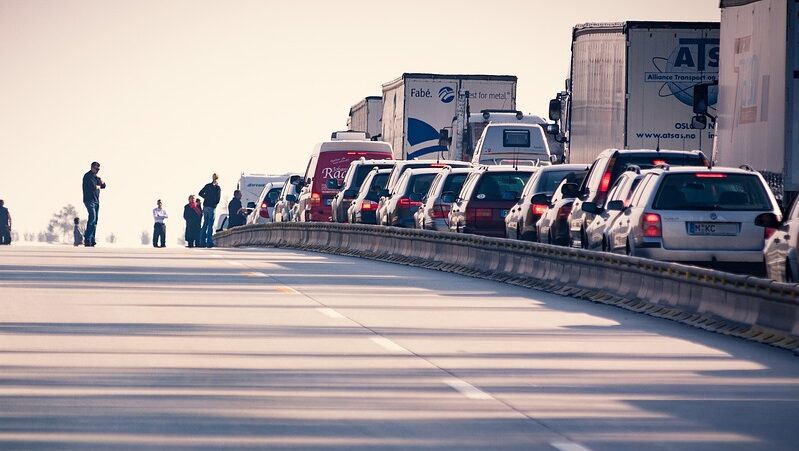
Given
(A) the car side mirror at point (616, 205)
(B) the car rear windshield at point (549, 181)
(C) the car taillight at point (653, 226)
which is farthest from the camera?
(B) the car rear windshield at point (549, 181)

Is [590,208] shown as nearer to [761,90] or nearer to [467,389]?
[761,90]

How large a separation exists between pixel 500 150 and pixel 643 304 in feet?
80.9

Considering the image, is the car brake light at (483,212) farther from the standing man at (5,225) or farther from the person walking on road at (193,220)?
the standing man at (5,225)

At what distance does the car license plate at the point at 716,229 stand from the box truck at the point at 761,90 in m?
1.86

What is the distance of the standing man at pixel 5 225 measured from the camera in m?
54.0

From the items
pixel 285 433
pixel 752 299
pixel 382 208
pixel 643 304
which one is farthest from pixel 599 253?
pixel 382 208

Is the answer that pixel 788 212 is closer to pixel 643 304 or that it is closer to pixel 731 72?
pixel 643 304

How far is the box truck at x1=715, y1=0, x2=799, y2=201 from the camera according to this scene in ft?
77.3

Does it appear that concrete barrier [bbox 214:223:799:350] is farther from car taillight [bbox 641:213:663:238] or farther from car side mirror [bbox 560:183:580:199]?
car side mirror [bbox 560:183:580:199]

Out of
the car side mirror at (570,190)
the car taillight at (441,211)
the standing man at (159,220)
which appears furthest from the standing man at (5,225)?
the car side mirror at (570,190)

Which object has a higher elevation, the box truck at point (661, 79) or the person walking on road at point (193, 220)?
the box truck at point (661, 79)

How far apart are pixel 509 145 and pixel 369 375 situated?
105 ft

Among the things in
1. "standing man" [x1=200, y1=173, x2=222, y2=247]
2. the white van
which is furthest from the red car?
"standing man" [x1=200, y1=173, x2=222, y2=247]

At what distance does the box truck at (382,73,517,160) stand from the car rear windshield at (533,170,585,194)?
22183mm
